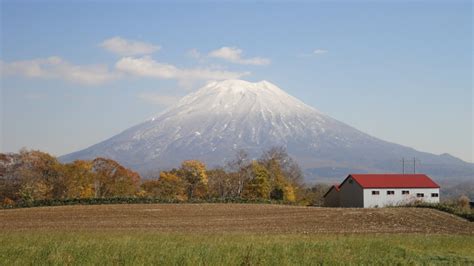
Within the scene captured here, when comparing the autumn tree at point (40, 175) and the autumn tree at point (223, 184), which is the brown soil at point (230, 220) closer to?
the autumn tree at point (40, 175)

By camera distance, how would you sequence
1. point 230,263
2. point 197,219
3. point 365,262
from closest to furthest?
point 230,263
point 365,262
point 197,219

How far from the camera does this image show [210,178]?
89375 mm

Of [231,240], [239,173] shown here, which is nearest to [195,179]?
[239,173]

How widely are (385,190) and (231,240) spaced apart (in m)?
60.3

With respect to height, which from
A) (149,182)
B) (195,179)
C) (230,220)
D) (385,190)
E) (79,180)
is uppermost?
(195,179)

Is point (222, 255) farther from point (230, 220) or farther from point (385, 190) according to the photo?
point (385, 190)

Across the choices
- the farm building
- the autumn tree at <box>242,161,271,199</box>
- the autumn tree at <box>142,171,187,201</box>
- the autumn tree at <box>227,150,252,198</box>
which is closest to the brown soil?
the autumn tree at <box>242,161,271,199</box>

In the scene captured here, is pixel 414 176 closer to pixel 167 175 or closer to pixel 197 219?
pixel 167 175

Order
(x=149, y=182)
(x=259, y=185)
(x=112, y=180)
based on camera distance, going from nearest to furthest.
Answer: (x=259, y=185)
(x=112, y=180)
(x=149, y=182)

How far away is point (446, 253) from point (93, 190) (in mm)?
65561

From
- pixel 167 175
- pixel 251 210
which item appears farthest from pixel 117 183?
pixel 251 210

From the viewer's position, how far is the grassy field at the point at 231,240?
45.1 ft

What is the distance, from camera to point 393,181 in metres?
79.3

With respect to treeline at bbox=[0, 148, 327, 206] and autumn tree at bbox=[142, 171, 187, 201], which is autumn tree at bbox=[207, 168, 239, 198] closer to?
treeline at bbox=[0, 148, 327, 206]
